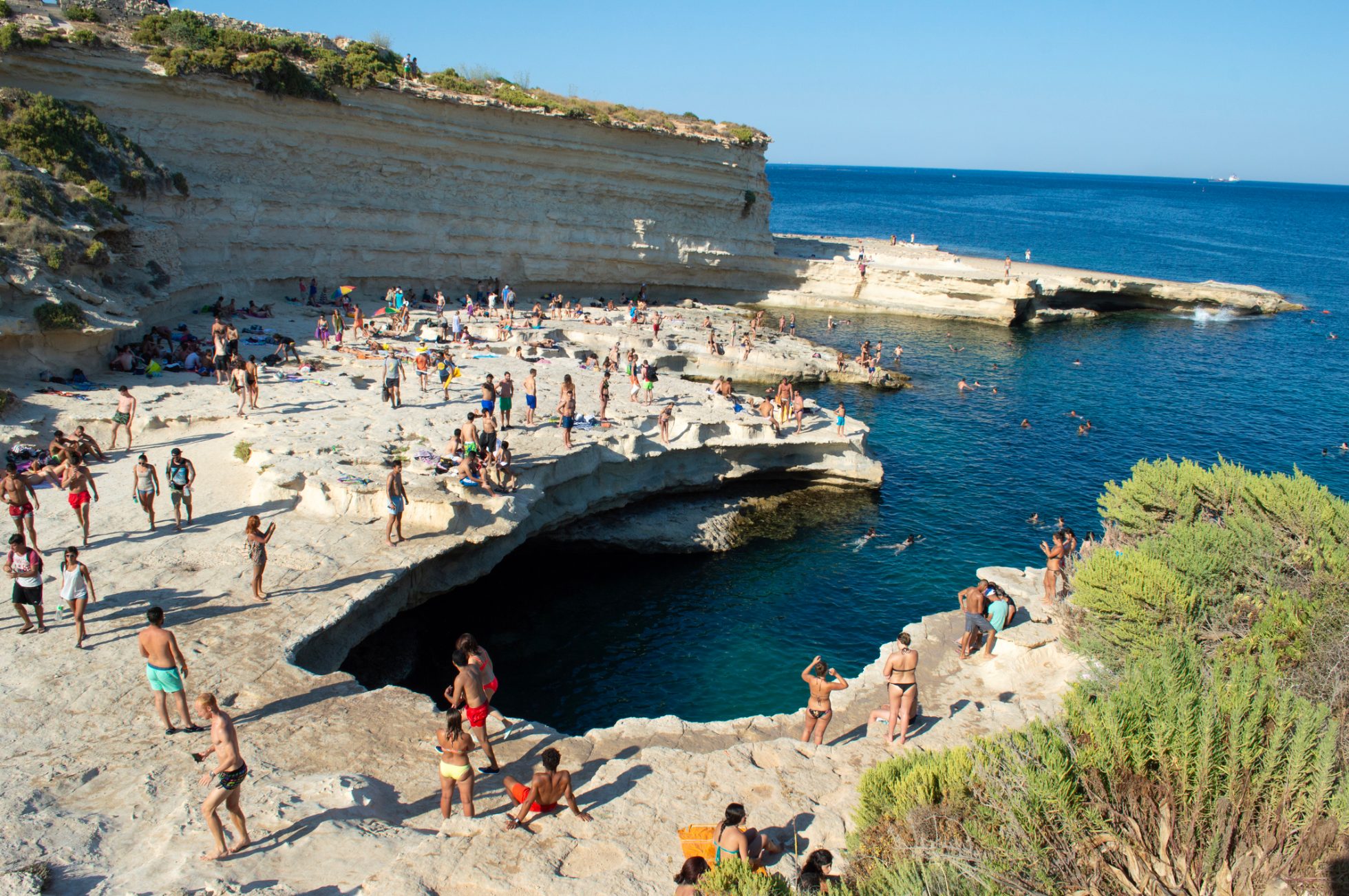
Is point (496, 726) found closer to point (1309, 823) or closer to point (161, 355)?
point (1309, 823)

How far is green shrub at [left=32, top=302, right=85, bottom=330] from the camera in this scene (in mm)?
21562

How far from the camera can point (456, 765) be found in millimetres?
9594

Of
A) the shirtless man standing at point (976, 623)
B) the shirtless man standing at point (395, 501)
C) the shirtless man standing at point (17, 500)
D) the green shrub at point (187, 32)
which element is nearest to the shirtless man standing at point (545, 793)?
the shirtless man standing at point (395, 501)

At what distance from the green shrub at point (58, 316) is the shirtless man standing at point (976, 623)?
22614 mm

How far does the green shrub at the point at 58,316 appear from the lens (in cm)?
2156

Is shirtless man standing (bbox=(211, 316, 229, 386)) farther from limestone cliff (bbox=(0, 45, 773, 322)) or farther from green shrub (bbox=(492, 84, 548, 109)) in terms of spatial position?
green shrub (bbox=(492, 84, 548, 109))

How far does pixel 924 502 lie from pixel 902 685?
49.0 ft

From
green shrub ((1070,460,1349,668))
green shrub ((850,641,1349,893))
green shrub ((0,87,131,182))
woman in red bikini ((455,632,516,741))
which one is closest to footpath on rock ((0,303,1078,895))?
woman in red bikini ((455,632,516,741))

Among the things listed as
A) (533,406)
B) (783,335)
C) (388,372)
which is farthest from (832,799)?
(783,335)

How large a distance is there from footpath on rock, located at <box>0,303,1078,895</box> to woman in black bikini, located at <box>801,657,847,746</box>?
409 mm

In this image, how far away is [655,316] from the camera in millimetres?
41500

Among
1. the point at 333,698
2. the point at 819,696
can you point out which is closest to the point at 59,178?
the point at 333,698

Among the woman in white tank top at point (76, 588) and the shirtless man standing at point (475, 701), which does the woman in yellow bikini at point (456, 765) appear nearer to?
the shirtless man standing at point (475, 701)

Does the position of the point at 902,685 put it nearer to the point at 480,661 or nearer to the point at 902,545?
the point at 480,661
